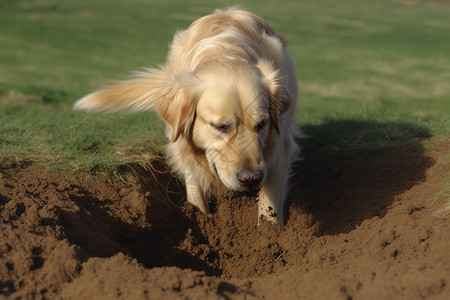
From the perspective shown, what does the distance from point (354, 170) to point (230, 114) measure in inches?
100

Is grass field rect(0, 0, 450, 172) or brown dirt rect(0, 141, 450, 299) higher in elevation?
brown dirt rect(0, 141, 450, 299)

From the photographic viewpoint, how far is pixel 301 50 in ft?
76.4

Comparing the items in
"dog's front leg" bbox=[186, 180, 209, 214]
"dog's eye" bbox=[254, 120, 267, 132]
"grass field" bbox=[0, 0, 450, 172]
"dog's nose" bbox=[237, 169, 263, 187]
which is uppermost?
"dog's eye" bbox=[254, 120, 267, 132]

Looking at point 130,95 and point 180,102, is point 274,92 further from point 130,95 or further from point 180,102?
point 130,95

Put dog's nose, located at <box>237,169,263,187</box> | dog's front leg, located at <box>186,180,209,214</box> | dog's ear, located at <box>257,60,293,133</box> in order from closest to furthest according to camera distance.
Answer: dog's nose, located at <box>237,169,263,187</box>, dog's ear, located at <box>257,60,293,133</box>, dog's front leg, located at <box>186,180,209,214</box>

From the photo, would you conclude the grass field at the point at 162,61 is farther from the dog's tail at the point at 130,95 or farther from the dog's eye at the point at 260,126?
the dog's eye at the point at 260,126

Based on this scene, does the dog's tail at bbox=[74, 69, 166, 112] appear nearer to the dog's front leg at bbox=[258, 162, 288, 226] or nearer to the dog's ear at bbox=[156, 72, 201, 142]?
the dog's ear at bbox=[156, 72, 201, 142]

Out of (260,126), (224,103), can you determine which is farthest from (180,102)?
(260,126)

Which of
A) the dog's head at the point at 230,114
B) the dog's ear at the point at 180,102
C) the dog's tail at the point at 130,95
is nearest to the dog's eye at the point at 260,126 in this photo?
the dog's head at the point at 230,114

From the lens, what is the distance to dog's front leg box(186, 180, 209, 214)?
5452mm

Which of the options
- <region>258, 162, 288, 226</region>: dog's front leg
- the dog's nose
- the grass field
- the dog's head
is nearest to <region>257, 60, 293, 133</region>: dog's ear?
the dog's head

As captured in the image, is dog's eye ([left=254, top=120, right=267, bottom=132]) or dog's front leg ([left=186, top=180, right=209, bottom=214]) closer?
dog's eye ([left=254, top=120, right=267, bottom=132])

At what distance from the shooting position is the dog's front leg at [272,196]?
5.25 metres

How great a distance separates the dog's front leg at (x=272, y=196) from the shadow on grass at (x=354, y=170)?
518 millimetres
